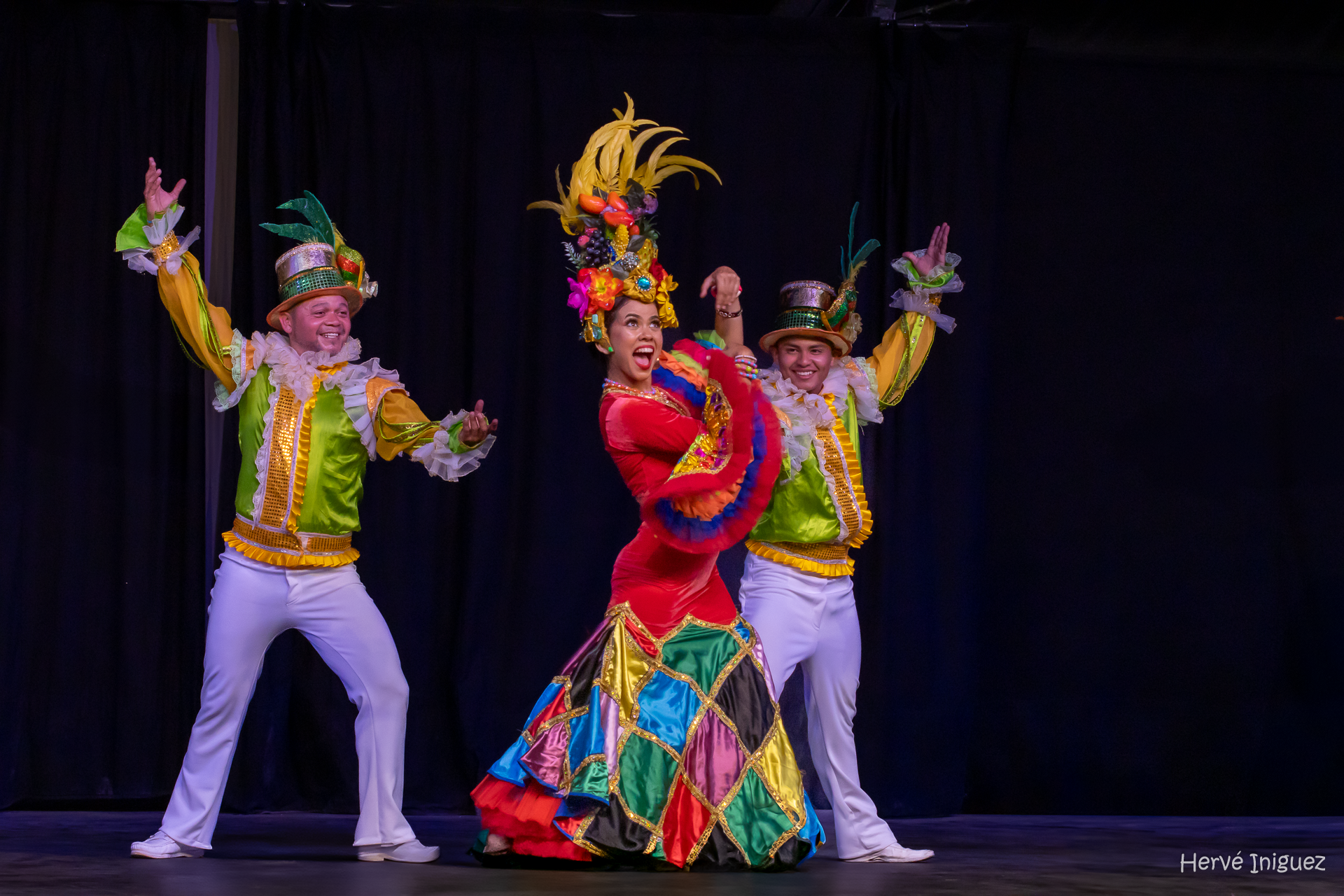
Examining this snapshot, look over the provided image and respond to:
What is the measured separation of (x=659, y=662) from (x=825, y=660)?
0.75 m

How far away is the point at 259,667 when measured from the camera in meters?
4.16

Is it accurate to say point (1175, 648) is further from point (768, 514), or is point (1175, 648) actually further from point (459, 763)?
point (459, 763)

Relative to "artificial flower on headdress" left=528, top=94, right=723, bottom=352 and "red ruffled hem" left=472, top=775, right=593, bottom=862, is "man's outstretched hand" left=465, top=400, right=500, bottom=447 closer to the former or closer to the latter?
"artificial flower on headdress" left=528, top=94, right=723, bottom=352

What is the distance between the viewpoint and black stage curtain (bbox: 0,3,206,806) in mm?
5266

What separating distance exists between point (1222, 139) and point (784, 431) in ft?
9.30

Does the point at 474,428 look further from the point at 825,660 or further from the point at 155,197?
the point at 825,660

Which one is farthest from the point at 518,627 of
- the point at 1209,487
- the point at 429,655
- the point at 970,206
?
the point at 1209,487

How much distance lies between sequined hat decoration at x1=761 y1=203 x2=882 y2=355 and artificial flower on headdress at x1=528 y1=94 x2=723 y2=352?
637 millimetres

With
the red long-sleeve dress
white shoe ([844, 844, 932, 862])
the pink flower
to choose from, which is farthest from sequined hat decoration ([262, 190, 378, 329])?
white shoe ([844, 844, 932, 862])

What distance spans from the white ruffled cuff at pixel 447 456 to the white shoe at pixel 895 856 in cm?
161

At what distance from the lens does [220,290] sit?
554 centimetres

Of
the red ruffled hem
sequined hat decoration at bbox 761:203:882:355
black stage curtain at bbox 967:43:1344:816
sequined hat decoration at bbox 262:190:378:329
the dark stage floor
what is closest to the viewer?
the dark stage floor

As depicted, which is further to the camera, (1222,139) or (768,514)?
(1222,139)

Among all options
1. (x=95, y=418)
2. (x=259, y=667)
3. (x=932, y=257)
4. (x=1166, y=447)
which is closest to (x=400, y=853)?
(x=259, y=667)
